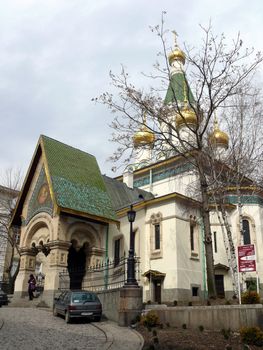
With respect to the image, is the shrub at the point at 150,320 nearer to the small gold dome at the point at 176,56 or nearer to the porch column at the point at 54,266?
the porch column at the point at 54,266

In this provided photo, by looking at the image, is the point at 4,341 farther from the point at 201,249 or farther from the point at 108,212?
the point at 201,249

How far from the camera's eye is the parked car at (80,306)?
15.1 metres

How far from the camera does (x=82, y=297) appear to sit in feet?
51.6

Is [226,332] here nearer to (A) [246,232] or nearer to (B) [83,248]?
(B) [83,248]

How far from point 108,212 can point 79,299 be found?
30.4ft

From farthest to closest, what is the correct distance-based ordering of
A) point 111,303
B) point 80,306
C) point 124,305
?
point 111,303, point 80,306, point 124,305

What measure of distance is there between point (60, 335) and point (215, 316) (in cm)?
508

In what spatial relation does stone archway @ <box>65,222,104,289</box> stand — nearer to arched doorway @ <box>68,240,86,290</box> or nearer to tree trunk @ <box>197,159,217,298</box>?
arched doorway @ <box>68,240,86,290</box>

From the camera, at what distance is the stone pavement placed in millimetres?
10938

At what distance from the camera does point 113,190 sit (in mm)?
29609

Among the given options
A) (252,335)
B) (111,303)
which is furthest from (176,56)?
(252,335)

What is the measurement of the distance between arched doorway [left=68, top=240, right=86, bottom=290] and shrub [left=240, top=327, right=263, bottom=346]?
44.7ft

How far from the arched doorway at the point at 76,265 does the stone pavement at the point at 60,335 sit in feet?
22.1

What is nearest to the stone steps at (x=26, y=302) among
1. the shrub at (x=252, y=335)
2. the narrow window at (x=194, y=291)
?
the narrow window at (x=194, y=291)
